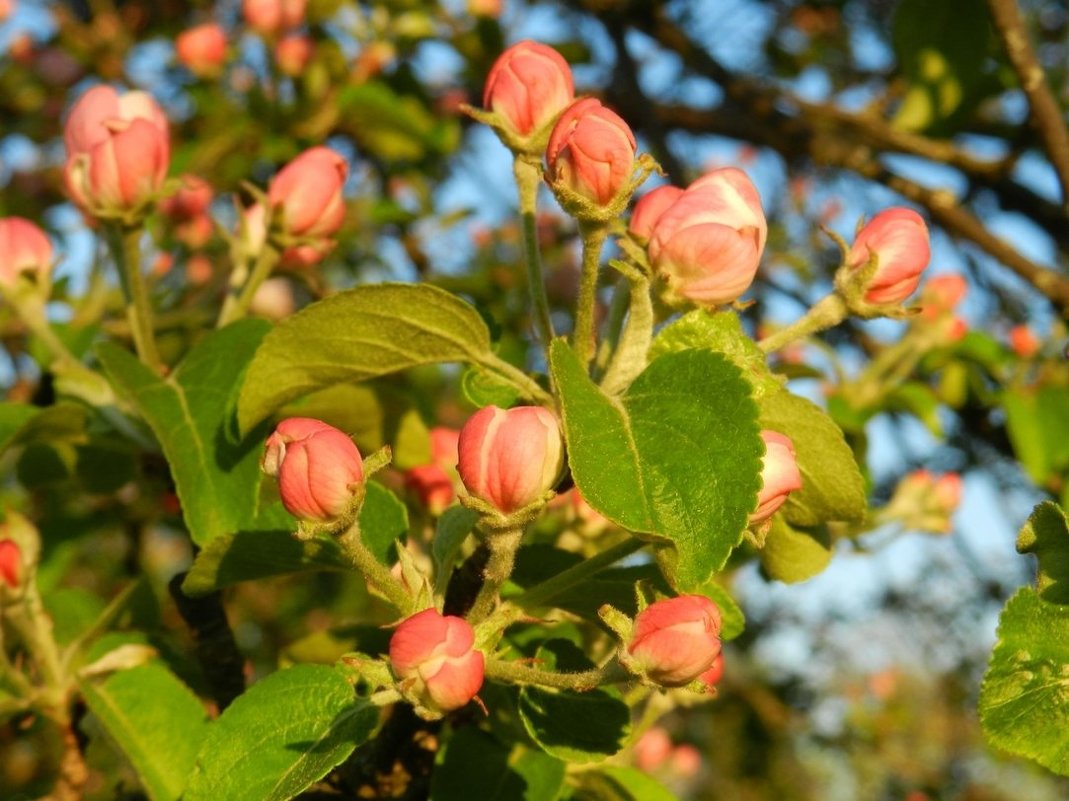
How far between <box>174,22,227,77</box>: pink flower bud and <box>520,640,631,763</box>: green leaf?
2174mm

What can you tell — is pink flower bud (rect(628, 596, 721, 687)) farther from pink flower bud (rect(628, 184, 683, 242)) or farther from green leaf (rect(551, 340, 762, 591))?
pink flower bud (rect(628, 184, 683, 242))

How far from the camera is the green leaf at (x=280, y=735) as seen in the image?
0.82 meters

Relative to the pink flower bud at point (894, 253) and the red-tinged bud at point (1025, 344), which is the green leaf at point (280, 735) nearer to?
the pink flower bud at point (894, 253)

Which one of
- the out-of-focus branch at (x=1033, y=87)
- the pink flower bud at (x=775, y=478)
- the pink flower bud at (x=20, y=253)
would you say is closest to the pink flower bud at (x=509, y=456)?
the pink flower bud at (x=775, y=478)

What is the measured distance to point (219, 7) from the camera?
382 cm

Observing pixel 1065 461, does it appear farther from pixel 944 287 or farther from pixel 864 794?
pixel 864 794

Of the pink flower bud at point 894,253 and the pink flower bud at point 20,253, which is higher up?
the pink flower bud at point 894,253

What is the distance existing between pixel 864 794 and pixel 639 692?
556 centimetres

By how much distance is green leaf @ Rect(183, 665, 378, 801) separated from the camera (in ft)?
2.68

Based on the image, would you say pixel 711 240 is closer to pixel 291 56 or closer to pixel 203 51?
pixel 291 56

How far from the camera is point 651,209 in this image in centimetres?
92

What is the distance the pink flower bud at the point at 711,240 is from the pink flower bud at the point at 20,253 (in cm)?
78

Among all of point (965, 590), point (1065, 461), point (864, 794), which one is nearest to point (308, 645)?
point (1065, 461)

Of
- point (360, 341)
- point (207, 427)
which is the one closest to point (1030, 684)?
point (360, 341)
